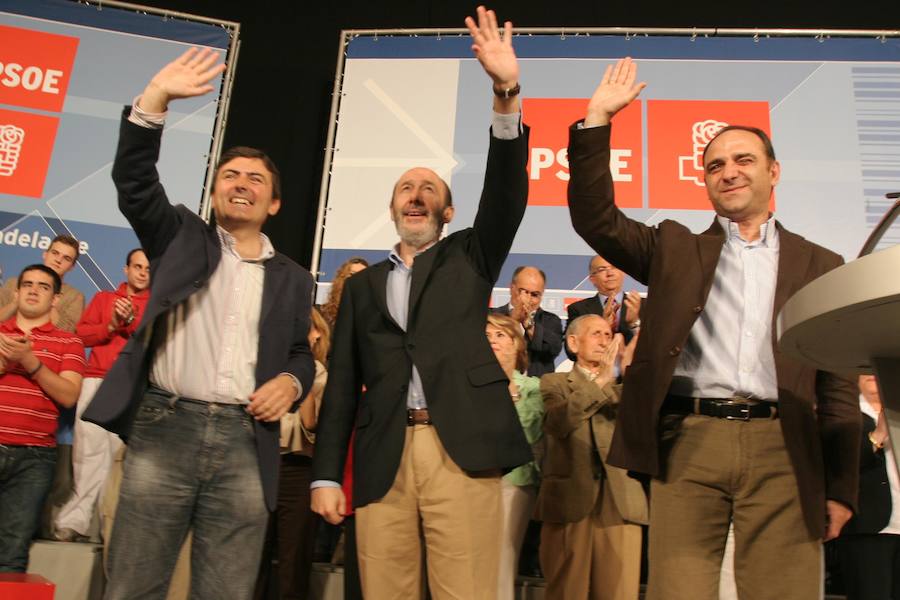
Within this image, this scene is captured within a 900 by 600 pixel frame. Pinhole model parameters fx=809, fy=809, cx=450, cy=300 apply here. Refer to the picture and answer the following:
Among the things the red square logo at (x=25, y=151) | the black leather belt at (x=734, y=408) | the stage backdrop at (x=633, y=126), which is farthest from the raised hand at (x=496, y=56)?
the red square logo at (x=25, y=151)

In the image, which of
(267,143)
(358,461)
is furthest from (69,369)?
(267,143)

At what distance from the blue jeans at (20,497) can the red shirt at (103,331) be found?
560mm

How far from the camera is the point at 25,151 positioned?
5480mm

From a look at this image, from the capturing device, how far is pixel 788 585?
1.78 meters

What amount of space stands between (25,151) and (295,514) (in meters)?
3.49

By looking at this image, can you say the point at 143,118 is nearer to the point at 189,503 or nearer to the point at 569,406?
the point at 189,503

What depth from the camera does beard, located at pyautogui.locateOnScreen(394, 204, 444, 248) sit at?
2.44 m

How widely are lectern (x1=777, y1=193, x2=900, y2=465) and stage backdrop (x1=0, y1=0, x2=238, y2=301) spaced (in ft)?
16.0

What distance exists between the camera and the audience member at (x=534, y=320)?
14.6 feet

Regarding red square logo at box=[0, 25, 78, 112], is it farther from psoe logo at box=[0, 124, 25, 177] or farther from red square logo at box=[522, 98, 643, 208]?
red square logo at box=[522, 98, 643, 208]

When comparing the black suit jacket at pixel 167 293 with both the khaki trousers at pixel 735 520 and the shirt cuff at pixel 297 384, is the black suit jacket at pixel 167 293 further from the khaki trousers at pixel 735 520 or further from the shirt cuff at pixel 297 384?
the khaki trousers at pixel 735 520

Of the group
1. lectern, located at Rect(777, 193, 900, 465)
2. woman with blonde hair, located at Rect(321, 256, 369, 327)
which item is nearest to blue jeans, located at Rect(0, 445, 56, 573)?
woman with blonde hair, located at Rect(321, 256, 369, 327)

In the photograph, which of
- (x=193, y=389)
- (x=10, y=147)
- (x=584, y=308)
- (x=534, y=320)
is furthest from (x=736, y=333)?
(x=10, y=147)

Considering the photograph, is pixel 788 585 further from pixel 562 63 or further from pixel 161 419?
pixel 562 63
